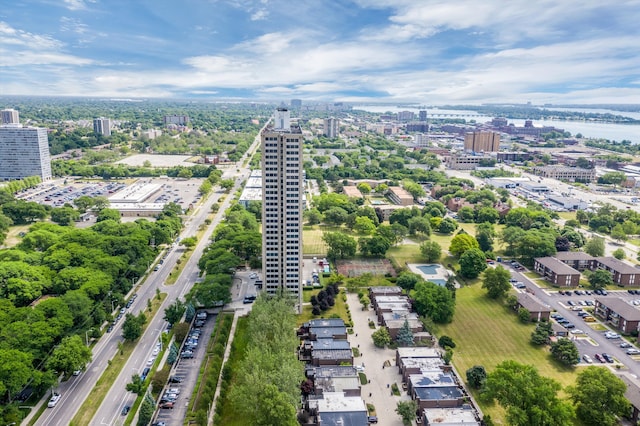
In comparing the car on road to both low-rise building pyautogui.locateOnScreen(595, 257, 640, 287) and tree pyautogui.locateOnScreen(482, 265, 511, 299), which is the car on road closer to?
tree pyautogui.locateOnScreen(482, 265, 511, 299)

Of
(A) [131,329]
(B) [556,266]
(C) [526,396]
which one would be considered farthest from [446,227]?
(A) [131,329]

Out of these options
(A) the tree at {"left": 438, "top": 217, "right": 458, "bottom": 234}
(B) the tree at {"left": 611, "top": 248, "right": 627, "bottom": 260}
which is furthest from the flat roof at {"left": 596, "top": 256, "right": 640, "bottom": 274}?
(A) the tree at {"left": 438, "top": 217, "right": 458, "bottom": 234}

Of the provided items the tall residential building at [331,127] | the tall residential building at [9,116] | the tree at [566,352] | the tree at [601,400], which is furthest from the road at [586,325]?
the tall residential building at [9,116]

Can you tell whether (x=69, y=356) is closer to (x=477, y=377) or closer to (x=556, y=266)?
(x=477, y=377)

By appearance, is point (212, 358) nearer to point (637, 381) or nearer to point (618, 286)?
point (637, 381)

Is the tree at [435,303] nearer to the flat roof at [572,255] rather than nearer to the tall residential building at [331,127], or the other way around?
the flat roof at [572,255]
